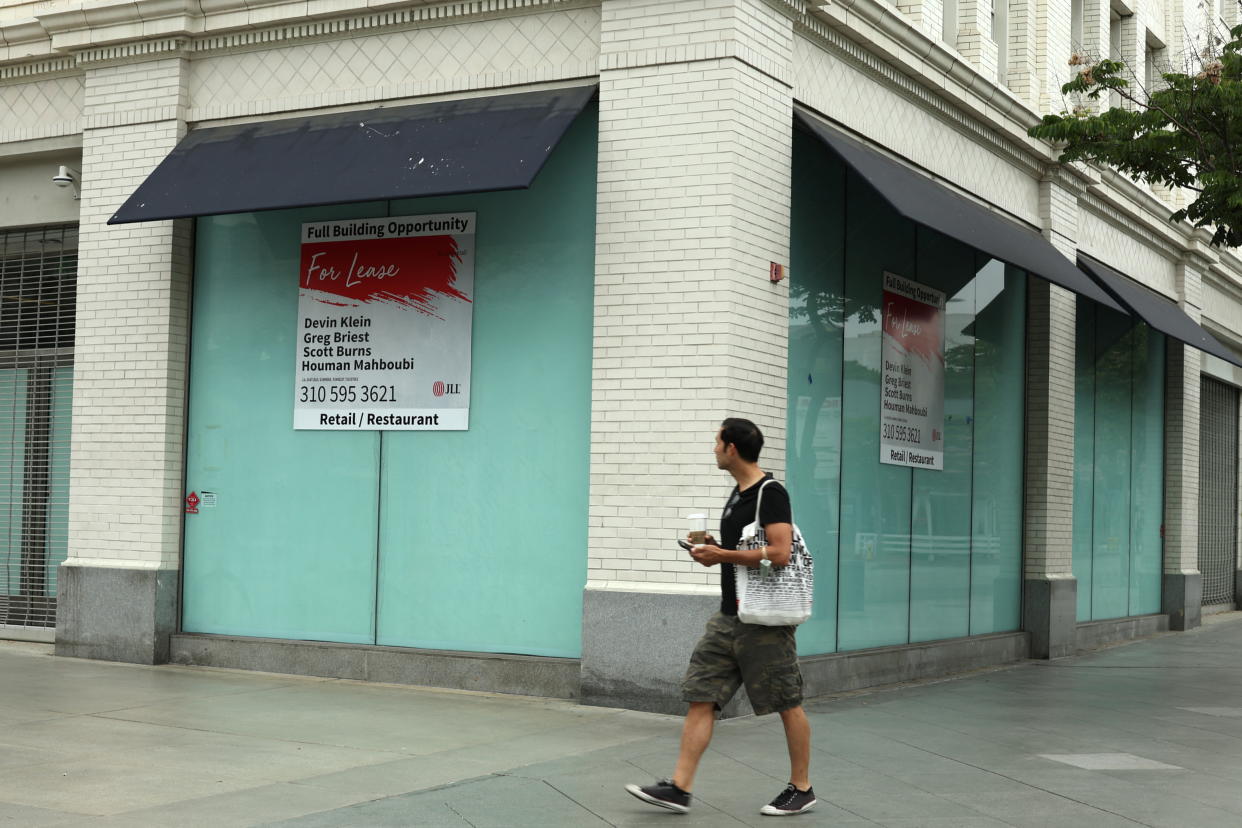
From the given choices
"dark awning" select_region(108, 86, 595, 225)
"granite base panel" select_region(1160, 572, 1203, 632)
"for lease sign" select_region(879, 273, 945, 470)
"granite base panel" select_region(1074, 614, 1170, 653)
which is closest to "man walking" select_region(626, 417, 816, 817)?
"dark awning" select_region(108, 86, 595, 225)

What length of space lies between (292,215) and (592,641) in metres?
4.57

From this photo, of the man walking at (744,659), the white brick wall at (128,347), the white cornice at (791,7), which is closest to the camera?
the man walking at (744,659)

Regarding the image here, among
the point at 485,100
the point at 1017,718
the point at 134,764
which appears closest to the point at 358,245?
the point at 485,100

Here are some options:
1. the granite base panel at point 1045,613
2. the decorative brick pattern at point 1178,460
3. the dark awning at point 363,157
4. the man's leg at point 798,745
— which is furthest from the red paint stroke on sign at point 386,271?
the decorative brick pattern at point 1178,460

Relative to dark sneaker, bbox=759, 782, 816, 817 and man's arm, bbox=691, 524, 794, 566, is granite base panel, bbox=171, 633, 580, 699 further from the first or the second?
man's arm, bbox=691, 524, 794, 566

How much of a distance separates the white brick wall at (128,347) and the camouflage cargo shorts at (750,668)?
22.4 ft

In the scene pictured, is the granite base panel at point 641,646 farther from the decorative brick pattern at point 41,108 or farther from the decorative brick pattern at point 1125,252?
the decorative brick pattern at point 1125,252

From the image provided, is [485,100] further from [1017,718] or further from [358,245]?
[1017,718]

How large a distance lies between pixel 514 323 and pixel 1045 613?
311 inches

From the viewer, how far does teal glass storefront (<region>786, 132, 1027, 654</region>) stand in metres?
11.9

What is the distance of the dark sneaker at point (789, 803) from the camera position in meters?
6.92

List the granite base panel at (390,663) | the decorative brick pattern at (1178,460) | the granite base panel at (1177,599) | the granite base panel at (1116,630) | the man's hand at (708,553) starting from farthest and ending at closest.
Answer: the decorative brick pattern at (1178,460) → the granite base panel at (1177,599) → the granite base panel at (1116,630) → the granite base panel at (390,663) → the man's hand at (708,553)

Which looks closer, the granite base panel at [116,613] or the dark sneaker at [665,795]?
the dark sneaker at [665,795]

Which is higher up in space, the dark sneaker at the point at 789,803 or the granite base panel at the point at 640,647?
the granite base panel at the point at 640,647
